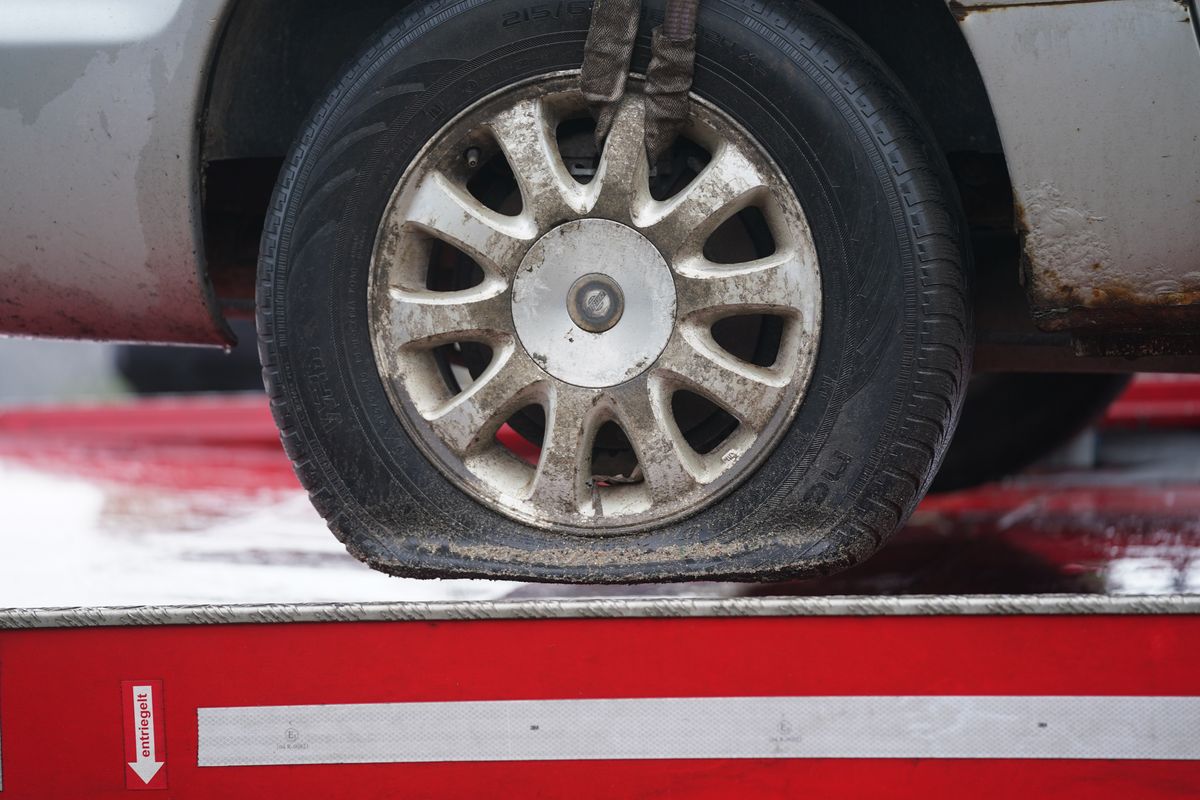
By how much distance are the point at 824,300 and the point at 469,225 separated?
1.62ft

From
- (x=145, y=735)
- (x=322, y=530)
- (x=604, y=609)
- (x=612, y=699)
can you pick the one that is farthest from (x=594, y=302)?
(x=322, y=530)

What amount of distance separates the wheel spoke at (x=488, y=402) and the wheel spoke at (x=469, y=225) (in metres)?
0.13

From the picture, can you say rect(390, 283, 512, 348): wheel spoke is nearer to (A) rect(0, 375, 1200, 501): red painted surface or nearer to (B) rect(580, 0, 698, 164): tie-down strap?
(B) rect(580, 0, 698, 164): tie-down strap

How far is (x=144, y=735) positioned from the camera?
4.93 ft

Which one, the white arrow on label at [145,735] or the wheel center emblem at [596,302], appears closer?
the white arrow on label at [145,735]

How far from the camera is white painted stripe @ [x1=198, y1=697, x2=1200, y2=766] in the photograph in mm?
1399

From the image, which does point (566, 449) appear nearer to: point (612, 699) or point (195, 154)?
point (612, 699)

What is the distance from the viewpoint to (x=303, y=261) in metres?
1.69

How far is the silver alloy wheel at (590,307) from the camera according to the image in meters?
1.59

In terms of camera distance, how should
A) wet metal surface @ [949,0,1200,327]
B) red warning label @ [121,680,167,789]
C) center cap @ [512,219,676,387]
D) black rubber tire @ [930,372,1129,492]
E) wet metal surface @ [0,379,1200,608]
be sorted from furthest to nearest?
black rubber tire @ [930,372,1129,492] < wet metal surface @ [0,379,1200,608] < center cap @ [512,219,676,387] < red warning label @ [121,680,167,789] < wet metal surface @ [949,0,1200,327]

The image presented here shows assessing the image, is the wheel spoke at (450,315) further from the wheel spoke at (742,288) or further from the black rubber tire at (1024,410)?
the black rubber tire at (1024,410)

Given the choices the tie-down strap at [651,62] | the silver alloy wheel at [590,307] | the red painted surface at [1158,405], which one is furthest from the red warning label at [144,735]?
the red painted surface at [1158,405]

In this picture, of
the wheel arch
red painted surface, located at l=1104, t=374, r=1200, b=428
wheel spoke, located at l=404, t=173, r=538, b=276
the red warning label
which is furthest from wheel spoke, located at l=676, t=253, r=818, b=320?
red painted surface, located at l=1104, t=374, r=1200, b=428

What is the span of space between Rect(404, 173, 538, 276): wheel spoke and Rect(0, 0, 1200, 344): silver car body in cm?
32
